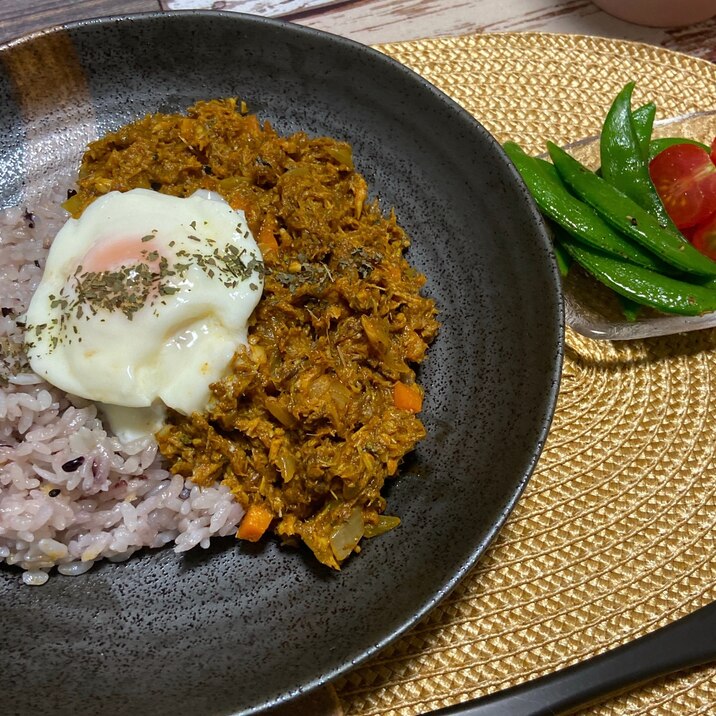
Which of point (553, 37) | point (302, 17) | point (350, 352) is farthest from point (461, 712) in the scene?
point (302, 17)

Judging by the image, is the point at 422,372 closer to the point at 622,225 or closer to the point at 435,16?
the point at 622,225

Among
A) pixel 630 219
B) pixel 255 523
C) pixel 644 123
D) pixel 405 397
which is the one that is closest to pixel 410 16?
pixel 644 123

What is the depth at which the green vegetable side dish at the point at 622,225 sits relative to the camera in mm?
3066

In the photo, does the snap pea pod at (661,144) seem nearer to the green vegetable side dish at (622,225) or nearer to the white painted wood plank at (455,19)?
the green vegetable side dish at (622,225)

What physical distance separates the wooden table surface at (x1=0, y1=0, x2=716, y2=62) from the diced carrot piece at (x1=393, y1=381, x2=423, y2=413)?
8.30ft

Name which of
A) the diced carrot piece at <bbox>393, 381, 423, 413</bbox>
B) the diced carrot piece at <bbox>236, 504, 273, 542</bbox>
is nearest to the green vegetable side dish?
the diced carrot piece at <bbox>393, 381, 423, 413</bbox>

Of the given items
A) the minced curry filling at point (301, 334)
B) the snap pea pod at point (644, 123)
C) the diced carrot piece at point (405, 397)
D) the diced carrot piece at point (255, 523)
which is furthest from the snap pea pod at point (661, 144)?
the diced carrot piece at point (255, 523)

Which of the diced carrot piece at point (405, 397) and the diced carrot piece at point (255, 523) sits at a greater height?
the diced carrot piece at point (405, 397)

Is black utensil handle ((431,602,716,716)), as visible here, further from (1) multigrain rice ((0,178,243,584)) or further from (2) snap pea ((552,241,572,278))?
(2) snap pea ((552,241,572,278))

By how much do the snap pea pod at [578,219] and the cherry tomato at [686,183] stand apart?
1.00 ft

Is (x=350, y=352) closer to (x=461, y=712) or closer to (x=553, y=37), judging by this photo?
(x=461, y=712)

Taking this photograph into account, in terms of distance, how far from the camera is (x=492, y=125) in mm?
3594

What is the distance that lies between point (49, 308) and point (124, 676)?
1368 mm

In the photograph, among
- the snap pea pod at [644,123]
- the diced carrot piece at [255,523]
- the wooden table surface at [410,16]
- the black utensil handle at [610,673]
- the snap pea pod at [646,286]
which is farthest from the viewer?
the wooden table surface at [410,16]
